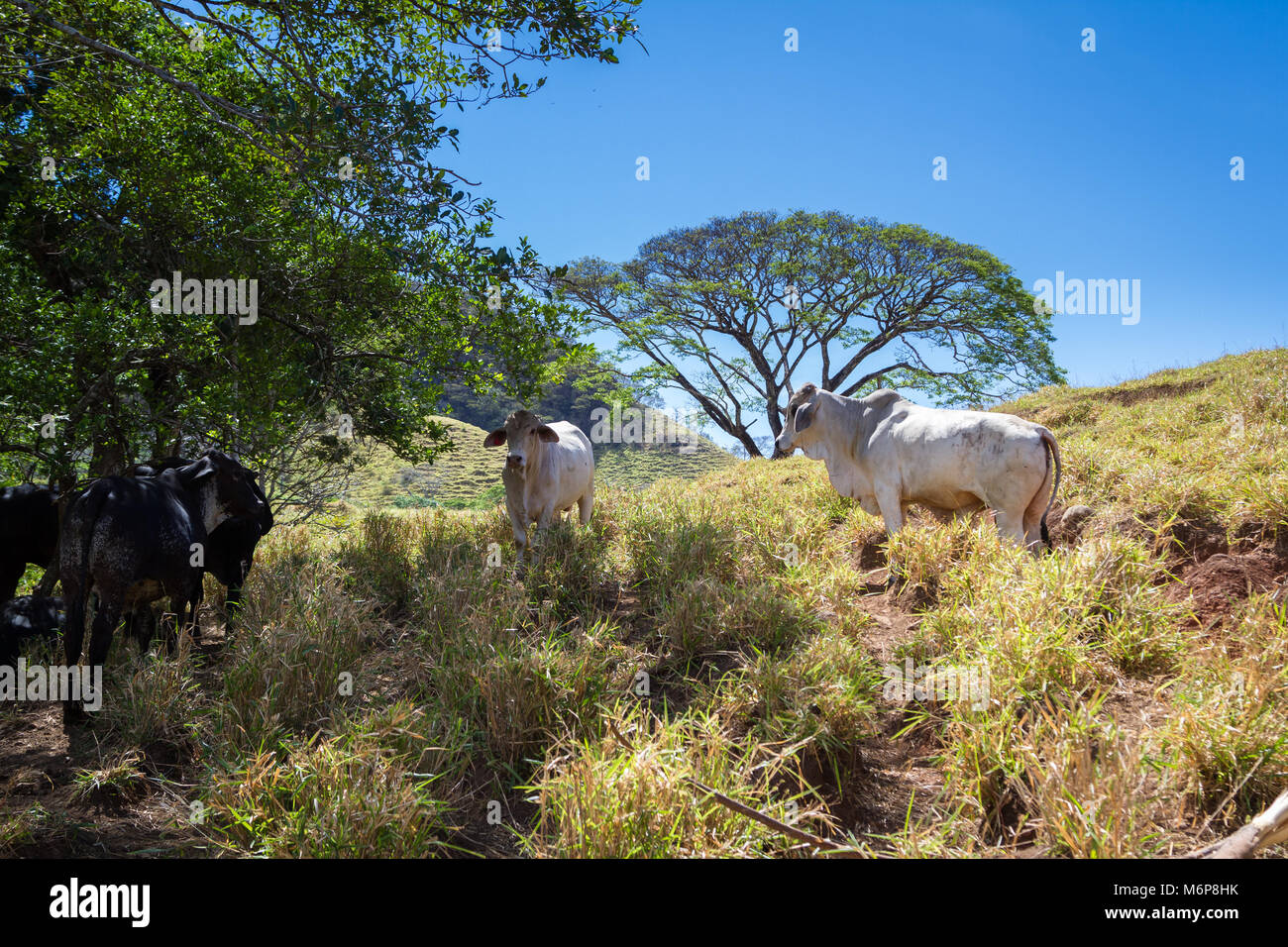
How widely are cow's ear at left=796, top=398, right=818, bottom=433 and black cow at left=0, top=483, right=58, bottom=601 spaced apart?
6.75 metres

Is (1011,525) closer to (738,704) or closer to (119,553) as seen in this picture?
A: (738,704)

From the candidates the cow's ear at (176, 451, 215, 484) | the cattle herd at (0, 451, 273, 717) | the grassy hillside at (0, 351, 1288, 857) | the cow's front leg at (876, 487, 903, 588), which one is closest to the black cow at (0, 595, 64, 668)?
the cattle herd at (0, 451, 273, 717)

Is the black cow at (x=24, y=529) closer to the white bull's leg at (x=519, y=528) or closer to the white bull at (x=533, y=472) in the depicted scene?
the white bull at (x=533, y=472)

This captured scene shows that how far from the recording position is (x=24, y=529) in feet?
17.0

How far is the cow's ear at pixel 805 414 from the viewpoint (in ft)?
23.1

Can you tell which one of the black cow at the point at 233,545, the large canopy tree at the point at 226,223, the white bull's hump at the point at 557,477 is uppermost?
the large canopy tree at the point at 226,223

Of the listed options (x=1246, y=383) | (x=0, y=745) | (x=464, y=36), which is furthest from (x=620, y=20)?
(x=1246, y=383)

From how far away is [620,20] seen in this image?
571cm

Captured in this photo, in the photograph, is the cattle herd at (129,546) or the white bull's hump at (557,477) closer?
the cattle herd at (129,546)

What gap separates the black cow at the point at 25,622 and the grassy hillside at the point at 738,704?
54cm

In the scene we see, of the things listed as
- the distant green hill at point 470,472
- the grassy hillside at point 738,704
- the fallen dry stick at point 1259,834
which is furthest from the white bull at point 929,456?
the distant green hill at point 470,472

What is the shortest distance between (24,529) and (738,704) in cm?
576
